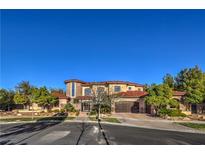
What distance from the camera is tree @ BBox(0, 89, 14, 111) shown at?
4327 cm

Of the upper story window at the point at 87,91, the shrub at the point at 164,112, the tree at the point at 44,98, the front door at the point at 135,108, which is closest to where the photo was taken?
the shrub at the point at 164,112

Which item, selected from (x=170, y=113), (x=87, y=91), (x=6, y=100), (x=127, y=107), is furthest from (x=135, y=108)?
(x=6, y=100)

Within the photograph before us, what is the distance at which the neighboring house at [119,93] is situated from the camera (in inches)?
1613

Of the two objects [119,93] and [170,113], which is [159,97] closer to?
[170,113]

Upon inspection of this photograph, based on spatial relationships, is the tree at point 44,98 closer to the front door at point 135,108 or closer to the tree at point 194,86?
the front door at point 135,108

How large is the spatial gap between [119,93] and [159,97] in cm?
1188

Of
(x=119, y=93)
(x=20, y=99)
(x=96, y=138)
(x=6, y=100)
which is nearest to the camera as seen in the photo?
(x=96, y=138)

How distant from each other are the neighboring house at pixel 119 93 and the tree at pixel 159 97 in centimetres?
398

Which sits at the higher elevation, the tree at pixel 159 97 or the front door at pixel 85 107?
the tree at pixel 159 97

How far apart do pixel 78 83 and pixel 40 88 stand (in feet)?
30.0

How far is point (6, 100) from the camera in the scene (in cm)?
4400

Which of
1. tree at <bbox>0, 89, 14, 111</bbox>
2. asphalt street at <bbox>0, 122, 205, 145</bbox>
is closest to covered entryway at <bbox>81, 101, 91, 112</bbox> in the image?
tree at <bbox>0, 89, 14, 111</bbox>

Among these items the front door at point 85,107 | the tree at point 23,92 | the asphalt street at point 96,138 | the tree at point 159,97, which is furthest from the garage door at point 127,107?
the asphalt street at point 96,138
